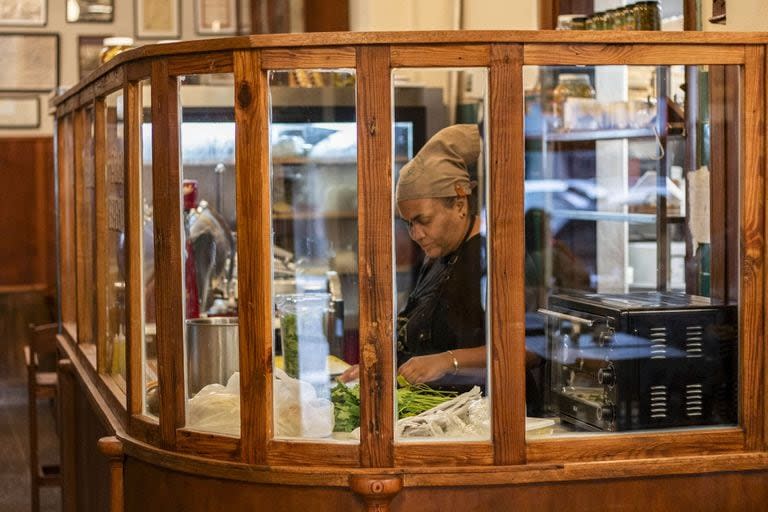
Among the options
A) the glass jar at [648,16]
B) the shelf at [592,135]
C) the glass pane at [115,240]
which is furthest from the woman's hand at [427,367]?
the glass jar at [648,16]

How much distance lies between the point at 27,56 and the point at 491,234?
7711 millimetres

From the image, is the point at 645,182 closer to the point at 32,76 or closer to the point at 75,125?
the point at 75,125

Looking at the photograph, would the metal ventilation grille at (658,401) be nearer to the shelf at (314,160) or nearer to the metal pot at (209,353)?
the shelf at (314,160)

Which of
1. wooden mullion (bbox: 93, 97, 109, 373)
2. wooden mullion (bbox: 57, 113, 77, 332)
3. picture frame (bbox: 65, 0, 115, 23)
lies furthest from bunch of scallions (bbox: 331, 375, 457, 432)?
picture frame (bbox: 65, 0, 115, 23)

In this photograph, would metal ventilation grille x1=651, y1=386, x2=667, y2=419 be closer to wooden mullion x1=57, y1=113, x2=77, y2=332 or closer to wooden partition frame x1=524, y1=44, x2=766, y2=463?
wooden partition frame x1=524, y1=44, x2=766, y2=463

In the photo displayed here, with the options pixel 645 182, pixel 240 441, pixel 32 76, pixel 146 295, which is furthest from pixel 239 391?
pixel 32 76

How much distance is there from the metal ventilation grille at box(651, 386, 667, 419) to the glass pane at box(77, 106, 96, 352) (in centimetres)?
203

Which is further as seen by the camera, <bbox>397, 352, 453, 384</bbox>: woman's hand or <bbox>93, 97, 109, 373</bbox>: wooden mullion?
<bbox>93, 97, 109, 373</bbox>: wooden mullion

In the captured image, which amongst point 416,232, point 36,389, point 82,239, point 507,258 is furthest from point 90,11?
point 507,258

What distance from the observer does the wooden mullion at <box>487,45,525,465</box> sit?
264 cm

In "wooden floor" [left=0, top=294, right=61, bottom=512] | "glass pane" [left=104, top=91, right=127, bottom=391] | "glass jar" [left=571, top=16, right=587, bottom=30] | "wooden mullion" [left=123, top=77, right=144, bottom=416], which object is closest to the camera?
"wooden mullion" [left=123, top=77, right=144, bottom=416]

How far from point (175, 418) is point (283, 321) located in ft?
1.16

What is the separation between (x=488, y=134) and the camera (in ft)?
8.75

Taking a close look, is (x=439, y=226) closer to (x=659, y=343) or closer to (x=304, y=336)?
(x=304, y=336)
